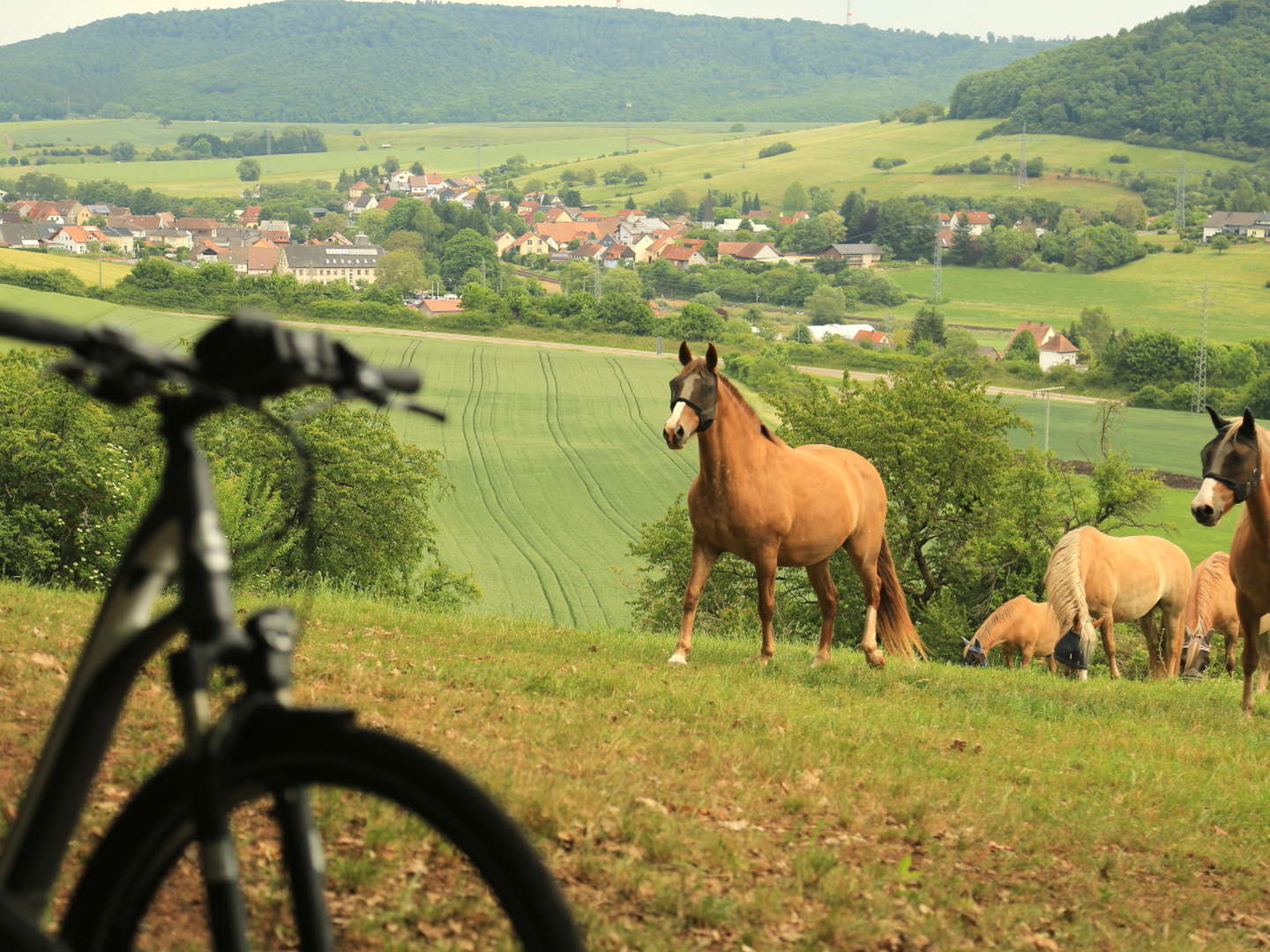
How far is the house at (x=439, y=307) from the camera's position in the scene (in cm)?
11312

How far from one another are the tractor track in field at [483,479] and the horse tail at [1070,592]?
1269 inches

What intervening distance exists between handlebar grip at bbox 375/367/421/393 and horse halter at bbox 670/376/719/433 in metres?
8.92

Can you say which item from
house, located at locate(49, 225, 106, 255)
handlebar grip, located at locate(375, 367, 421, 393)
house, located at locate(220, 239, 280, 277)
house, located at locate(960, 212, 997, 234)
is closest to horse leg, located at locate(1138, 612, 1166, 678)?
handlebar grip, located at locate(375, 367, 421, 393)

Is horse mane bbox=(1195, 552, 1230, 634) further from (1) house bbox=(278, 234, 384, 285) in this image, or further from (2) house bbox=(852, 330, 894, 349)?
(1) house bbox=(278, 234, 384, 285)

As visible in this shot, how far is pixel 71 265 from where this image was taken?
10344 cm

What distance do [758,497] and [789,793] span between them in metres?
5.70

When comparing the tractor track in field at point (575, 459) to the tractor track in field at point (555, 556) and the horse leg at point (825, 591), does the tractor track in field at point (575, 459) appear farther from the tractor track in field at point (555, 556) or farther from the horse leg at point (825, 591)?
the horse leg at point (825, 591)

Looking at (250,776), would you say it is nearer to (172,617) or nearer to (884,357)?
(172,617)

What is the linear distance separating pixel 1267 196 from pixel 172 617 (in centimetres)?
22046

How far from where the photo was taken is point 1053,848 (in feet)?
22.3

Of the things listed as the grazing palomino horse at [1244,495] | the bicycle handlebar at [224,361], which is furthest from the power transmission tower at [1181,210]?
the bicycle handlebar at [224,361]

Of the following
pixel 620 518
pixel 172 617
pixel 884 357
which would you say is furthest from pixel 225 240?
pixel 172 617

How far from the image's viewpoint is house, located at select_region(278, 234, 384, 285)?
16012 cm

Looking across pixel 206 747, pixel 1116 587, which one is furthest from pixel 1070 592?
pixel 206 747
